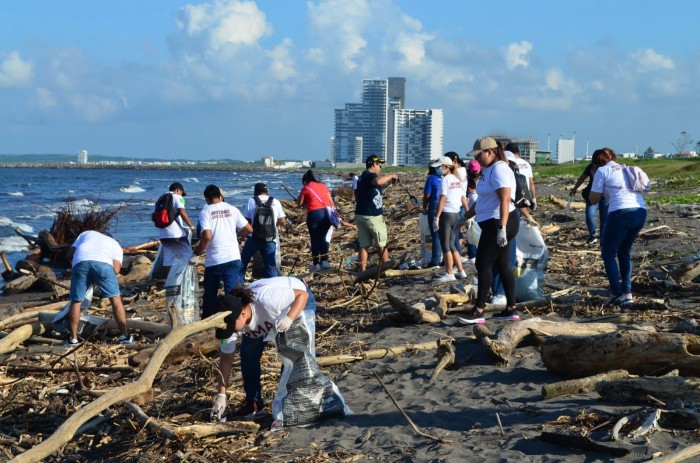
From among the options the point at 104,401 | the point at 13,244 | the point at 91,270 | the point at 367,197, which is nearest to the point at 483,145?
the point at 367,197

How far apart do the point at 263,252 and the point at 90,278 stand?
300 centimetres

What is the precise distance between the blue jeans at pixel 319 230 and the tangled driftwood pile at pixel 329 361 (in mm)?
970

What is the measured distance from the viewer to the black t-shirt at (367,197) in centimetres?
1214

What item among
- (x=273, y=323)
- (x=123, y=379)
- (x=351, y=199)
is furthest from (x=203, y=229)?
(x=351, y=199)

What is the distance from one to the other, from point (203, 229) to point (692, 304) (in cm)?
543

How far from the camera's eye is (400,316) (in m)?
9.23

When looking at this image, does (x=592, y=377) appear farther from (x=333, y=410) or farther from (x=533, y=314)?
(x=533, y=314)

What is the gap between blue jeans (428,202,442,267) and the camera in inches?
480

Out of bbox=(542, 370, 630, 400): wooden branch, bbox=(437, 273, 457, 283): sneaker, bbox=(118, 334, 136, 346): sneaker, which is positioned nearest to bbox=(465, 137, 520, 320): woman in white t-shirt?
bbox=(542, 370, 630, 400): wooden branch

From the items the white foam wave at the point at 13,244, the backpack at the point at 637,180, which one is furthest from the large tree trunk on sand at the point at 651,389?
the white foam wave at the point at 13,244

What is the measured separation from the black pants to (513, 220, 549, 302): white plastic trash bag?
919mm

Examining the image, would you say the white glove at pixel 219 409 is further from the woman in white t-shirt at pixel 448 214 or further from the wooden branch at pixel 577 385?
the woman in white t-shirt at pixel 448 214

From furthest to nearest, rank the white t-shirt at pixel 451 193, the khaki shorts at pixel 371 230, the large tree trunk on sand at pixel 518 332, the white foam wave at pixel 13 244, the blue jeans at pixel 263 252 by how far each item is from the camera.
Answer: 1. the white foam wave at pixel 13 244
2. the khaki shorts at pixel 371 230
3. the white t-shirt at pixel 451 193
4. the blue jeans at pixel 263 252
5. the large tree trunk on sand at pixel 518 332

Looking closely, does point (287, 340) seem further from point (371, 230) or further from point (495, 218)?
point (371, 230)
